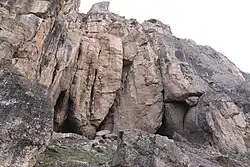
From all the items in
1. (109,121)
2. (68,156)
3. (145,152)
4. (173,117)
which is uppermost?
(173,117)

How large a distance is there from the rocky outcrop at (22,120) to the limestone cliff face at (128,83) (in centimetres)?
773

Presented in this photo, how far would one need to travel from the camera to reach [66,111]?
22531 mm

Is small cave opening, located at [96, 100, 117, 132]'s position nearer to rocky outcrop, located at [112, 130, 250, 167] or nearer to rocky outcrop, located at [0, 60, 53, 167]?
rocky outcrop, located at [112, 130, 250, 167]

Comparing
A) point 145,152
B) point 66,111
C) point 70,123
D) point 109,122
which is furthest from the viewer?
point 109,122

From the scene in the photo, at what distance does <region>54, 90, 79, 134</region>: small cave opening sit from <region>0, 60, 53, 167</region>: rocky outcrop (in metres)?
Result: 11.6

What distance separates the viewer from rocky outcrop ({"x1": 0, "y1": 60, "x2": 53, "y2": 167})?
29.1 feet

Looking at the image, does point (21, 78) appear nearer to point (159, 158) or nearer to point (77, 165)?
point (77, 165)

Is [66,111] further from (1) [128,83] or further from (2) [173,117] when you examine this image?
(2) [173,117]

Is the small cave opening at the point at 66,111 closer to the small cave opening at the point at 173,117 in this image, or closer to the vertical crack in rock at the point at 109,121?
the vertical crack in rock at the point at 109,121

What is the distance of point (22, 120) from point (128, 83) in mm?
16262

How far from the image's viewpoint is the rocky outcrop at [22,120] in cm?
887

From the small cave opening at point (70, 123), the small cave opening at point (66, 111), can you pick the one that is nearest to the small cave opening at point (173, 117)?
the small cave opening at point (70, 123)

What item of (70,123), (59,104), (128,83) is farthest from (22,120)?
(128,83)

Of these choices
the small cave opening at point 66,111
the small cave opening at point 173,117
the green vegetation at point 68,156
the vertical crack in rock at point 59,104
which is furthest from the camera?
the small cave opening at point 173,117
